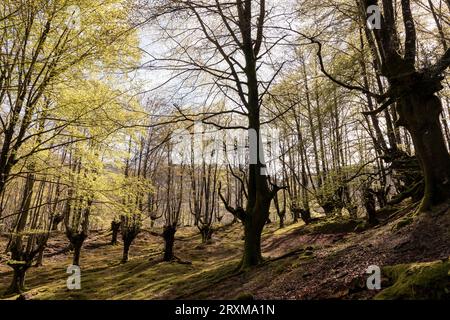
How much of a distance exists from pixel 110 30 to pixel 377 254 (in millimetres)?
6538

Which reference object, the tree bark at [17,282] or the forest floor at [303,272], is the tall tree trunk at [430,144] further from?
the tree bark at [17,282]

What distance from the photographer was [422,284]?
3197 millimetres

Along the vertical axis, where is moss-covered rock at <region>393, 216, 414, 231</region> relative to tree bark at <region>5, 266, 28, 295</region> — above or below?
above

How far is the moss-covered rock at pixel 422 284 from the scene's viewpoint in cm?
307

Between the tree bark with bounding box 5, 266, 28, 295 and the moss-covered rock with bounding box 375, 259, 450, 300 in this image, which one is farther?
the tree bark with bounding box 5, 266, 28, 295

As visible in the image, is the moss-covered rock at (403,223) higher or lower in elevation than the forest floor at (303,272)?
A: higher

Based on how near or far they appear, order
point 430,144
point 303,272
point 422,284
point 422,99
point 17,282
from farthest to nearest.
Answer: point 17,282 < point 303,272 < point 422,99 < point 430,144 < point 422,284

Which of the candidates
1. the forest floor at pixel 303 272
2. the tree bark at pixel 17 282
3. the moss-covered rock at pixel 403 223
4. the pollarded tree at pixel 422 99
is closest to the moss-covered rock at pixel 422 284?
the forest floor at pixel 303 272

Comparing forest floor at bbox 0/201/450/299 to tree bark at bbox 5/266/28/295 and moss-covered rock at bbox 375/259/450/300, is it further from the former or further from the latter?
tree bark at bbox 5/266/28/295

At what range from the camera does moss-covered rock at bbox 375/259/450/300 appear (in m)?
3.07

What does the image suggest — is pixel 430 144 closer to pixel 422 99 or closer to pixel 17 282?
pixel 422 99

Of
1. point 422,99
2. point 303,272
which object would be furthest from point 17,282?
point 422,99

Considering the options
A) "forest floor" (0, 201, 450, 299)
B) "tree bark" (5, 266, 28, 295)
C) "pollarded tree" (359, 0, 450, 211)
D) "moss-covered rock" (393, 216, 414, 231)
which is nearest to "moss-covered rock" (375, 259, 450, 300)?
"forest floor" (0, 201, 450, 299)

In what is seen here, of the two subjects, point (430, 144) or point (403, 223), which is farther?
point (403, 223)
